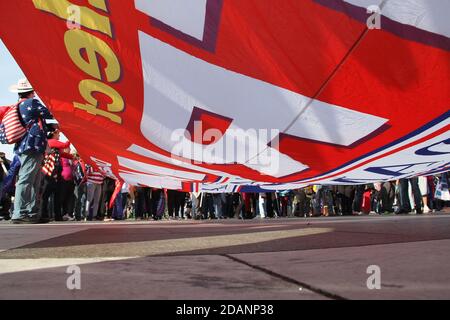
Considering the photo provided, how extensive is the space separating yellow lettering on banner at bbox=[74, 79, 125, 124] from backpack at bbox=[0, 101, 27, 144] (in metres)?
1.95

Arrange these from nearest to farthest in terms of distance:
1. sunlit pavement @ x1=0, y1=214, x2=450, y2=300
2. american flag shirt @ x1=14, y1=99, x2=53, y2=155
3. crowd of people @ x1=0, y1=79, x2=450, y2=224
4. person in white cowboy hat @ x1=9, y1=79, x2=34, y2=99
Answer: sunlit pavement @ x1=0, y1=214, x2=450, y2=300 < american flag shirt @ x1=14, y1=99, x2=53, y2=155 < crowd of people @ x1=0, y1=79, x2=450, y2=224 < person in white cowboy hat @ x1=9, y1=79, x2=34, y2=99

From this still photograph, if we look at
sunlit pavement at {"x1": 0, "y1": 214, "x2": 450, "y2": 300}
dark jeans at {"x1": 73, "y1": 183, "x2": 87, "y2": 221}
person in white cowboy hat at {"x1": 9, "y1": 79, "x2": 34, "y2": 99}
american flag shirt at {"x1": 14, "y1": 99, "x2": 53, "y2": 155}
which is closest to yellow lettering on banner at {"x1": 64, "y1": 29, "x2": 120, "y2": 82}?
sunlit pavement at {"x1": 0, "y1": 214, "x2": 450, "y2": 300}

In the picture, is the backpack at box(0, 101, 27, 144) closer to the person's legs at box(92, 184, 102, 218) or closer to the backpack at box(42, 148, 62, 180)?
the backpack at box(42, 148, 62, 180)

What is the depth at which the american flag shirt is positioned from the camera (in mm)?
4730

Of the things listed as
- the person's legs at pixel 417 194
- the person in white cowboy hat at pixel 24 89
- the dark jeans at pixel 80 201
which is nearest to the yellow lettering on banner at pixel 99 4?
the person in white cowboy hat at pixel 24 89

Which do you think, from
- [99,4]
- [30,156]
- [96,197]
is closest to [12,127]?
[30,156]

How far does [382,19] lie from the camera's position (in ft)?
6.48

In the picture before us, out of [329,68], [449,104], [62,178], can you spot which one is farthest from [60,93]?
[62,178]

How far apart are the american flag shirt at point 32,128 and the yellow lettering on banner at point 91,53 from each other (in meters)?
2.33

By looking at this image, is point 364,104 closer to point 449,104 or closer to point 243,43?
point 449,104

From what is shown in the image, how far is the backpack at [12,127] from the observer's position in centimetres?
481

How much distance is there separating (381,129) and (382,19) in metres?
0.81

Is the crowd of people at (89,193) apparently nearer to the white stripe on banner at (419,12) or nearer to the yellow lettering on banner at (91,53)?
the yellow lettering on banner at (91,53)

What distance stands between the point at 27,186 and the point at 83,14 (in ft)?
9.73
